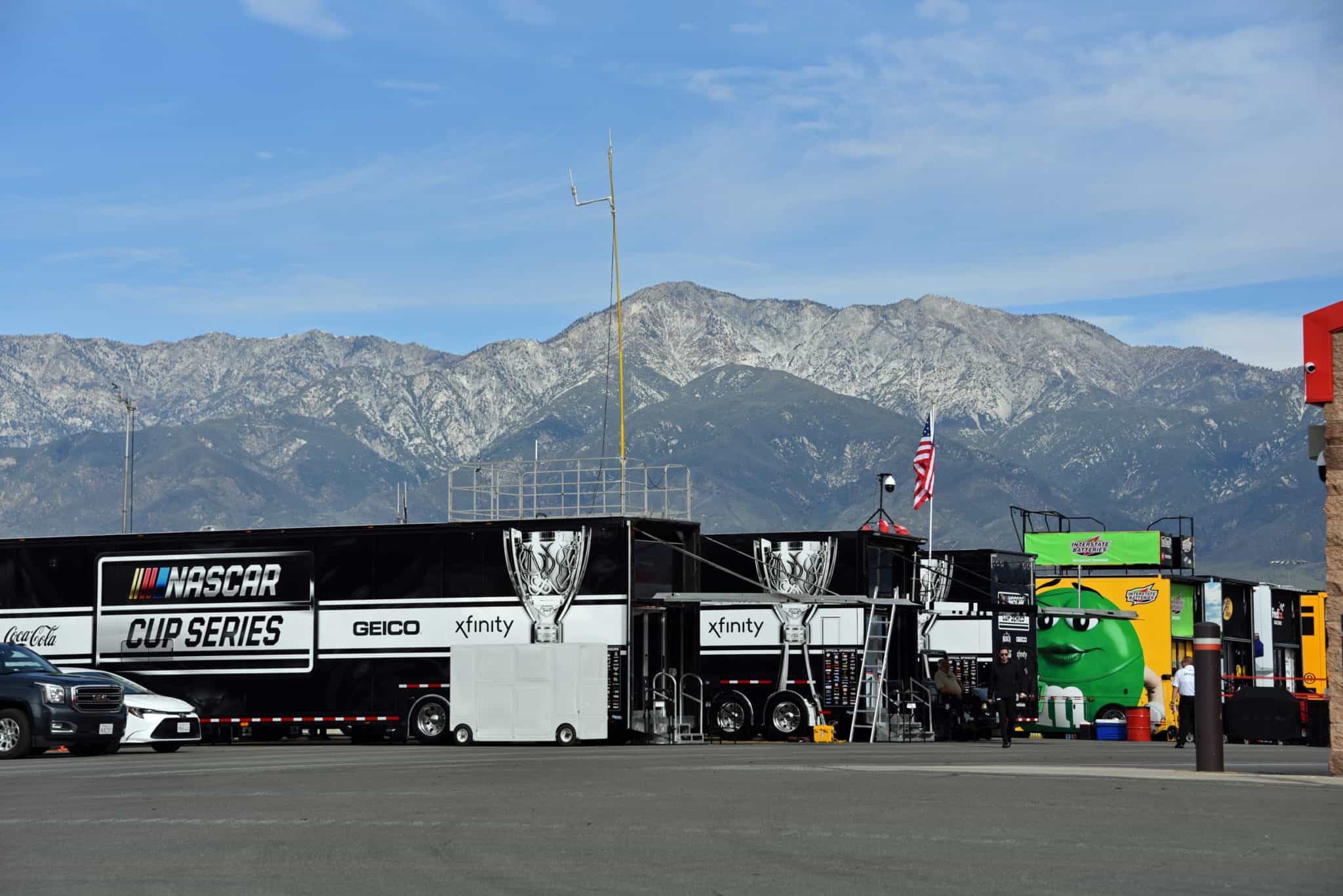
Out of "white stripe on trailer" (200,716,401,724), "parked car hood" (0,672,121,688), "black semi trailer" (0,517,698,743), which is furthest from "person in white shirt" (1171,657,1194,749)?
"parked car hood" (0,672,121,688)

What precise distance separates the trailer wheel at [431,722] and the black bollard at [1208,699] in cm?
1604

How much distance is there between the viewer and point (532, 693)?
1298 inches

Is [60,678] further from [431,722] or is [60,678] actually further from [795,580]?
[795,580]

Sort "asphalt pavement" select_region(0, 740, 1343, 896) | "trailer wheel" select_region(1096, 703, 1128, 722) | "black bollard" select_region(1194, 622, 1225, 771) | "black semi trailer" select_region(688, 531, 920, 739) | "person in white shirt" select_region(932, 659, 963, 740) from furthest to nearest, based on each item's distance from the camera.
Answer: "trailer wheel" select_region(1096, 703, 1128, 722) → "black semi trailer" select_region(688, 531, 920, 739) → "person in white shirt" select_region(932, 659, 963, 740) → "black bollard" select_region(1194, 622, 1225, 771) → "asphalt pavement" select_region(0, 740, 1343, 896)

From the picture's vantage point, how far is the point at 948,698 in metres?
36.1

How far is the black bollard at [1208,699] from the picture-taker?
21.2m

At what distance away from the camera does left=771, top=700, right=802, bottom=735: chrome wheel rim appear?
35625 mm

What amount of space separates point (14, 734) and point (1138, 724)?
80.4 ft

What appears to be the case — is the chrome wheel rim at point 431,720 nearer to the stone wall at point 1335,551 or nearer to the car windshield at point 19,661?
the car windshield at point 19,661

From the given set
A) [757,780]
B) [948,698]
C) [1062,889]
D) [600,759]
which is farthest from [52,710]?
[1062,889]

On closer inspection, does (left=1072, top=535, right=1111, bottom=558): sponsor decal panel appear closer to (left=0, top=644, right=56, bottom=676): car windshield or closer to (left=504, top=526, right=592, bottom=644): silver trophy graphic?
(left=504, top=526, right=592, bottom=644): silver trophy graphic

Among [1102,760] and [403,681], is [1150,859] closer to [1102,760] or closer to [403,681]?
[1102,760]

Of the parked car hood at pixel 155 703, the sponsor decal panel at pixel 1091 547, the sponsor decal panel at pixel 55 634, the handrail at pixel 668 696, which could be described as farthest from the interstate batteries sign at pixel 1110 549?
the parked car hood at pixel 155 703

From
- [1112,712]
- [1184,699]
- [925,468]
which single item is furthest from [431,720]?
[1112,712]
